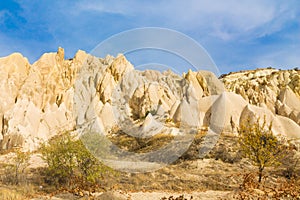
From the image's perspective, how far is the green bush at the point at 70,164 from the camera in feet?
40.3

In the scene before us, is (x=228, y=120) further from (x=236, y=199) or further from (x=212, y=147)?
(x=236, y=199)

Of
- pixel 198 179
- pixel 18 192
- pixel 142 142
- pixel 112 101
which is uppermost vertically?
pixel 112 101

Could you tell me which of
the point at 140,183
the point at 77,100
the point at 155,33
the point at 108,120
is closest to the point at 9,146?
the point at 108,120

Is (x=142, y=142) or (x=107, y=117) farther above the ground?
(x=107, y=117)

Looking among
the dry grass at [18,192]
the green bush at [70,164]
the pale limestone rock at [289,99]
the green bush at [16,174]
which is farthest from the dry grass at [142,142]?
the pale limestone rock at [289,99]

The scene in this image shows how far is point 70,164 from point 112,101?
23.4 meters

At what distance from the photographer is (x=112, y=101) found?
36.1 metres

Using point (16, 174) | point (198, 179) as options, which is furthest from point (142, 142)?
point (16, 174)

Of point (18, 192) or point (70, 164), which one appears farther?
point (70, 164)

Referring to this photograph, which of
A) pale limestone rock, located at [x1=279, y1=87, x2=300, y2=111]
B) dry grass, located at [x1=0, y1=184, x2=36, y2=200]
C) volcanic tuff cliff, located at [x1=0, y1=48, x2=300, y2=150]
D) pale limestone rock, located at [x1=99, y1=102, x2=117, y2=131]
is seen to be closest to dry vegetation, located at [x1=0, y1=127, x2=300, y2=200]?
dry grass, located at [x1=0, y1=184, x2=36, y2=200]

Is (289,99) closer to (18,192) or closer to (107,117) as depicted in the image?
(107,117)

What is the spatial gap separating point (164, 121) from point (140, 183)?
14.7 meters

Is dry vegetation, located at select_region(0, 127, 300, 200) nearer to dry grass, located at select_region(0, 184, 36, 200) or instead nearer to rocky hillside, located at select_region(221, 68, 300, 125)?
dry grass, located at select_region(0, 184, 36, 200)

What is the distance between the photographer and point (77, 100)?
3600 centimetres
